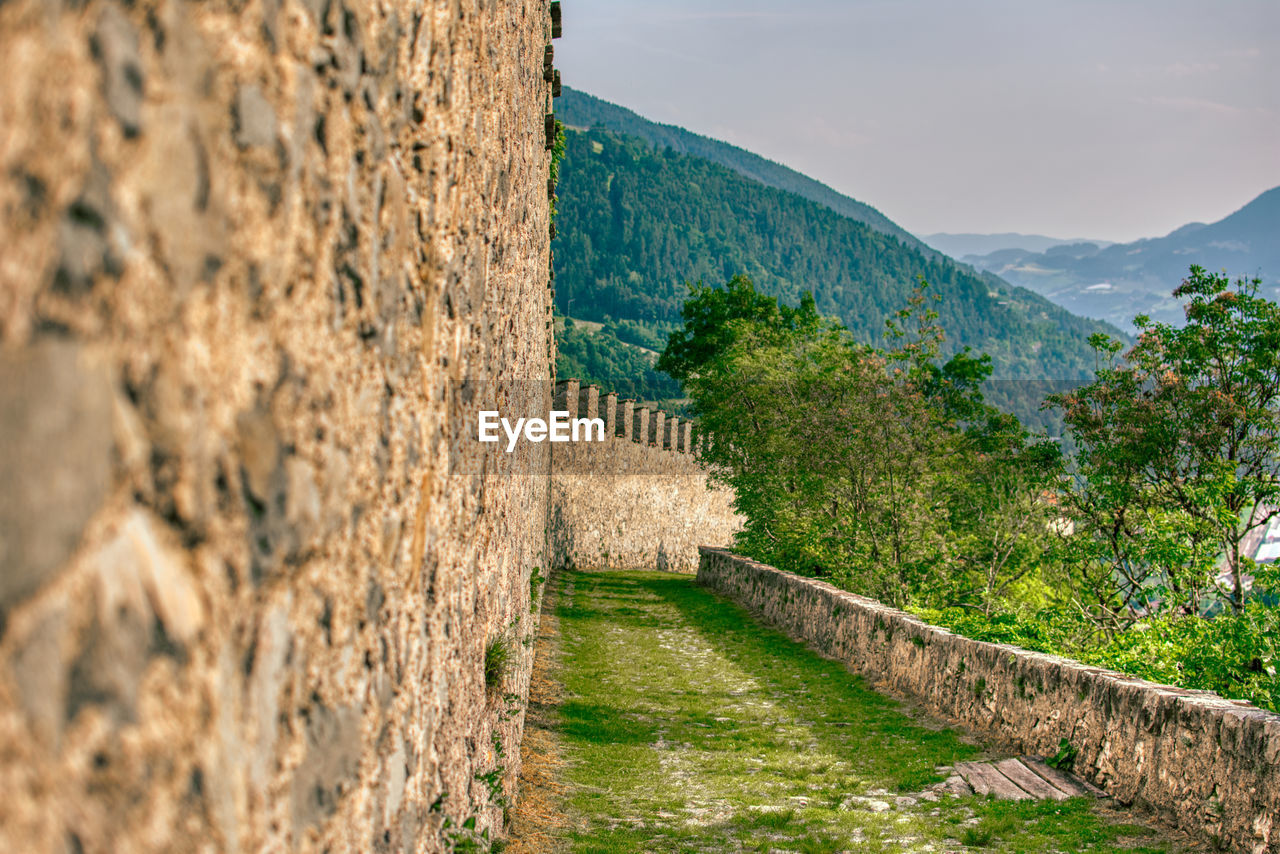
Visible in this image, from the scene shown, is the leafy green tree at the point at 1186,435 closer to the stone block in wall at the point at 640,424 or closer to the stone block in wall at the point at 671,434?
the stone block in wall at the point at 640,424

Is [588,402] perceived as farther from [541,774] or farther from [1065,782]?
[1065,782]

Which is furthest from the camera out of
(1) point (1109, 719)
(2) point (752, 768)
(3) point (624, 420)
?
(3) point (624, 420)

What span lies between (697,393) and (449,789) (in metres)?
19.4

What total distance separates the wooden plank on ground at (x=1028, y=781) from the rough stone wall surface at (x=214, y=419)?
4929 mm

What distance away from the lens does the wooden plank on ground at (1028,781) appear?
605 centimetres

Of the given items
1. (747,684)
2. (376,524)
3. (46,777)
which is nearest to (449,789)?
(376,524)

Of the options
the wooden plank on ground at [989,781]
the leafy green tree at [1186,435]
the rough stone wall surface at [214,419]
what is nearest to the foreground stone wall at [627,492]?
the leafy green tree at [1186,435]

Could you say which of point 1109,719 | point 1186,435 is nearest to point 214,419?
point 1109,719

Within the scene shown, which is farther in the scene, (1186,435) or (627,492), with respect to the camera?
(627,492)

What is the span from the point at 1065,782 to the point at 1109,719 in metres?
0.53

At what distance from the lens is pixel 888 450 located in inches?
581

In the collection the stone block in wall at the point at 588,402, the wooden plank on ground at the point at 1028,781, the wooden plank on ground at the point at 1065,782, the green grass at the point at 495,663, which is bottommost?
the wooden plank on ground at the point at 1028,781

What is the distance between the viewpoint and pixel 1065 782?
6262mm

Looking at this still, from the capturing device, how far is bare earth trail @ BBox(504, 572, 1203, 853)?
540 centimetres
